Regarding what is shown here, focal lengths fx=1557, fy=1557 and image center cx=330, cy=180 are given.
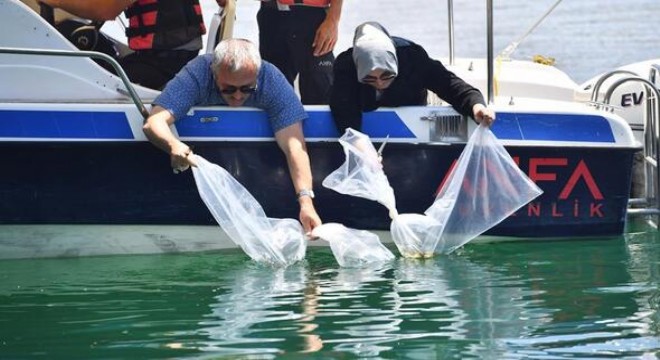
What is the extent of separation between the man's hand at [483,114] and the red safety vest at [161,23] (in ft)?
5.02

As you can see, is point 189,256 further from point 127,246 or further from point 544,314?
point 544,314

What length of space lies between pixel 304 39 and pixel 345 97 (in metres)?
0.73

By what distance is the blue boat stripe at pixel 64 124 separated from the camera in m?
7.50

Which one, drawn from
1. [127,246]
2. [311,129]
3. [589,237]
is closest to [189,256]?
[127,246]

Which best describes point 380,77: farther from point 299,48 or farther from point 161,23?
point 161,23

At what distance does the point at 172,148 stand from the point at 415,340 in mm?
2220

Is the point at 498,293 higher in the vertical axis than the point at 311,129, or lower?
lower

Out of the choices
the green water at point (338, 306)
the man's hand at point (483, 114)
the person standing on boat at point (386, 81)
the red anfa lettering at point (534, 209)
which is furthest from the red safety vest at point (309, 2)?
the red anfa lettering at point (534, 209)

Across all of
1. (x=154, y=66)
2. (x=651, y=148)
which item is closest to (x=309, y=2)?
(x=154, y=66)

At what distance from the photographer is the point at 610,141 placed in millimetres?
8148

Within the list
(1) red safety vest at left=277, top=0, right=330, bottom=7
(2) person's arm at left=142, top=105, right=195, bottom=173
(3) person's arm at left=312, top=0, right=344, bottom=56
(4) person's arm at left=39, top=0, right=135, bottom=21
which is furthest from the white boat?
(1) red safety vest at left=277, top=0, right=330, bottom=7

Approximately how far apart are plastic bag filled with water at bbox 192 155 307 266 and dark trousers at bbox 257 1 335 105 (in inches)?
42.5

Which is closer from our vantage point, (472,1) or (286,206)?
(286,206)

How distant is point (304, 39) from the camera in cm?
841
